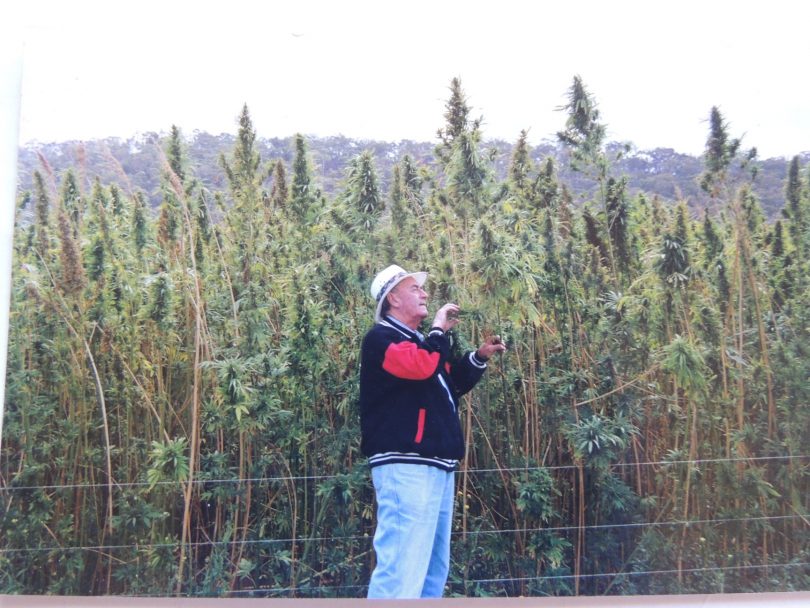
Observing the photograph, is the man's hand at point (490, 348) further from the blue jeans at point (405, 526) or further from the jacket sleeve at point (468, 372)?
the blue jeans at point (405, 526)

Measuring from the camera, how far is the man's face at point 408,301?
3822 mm

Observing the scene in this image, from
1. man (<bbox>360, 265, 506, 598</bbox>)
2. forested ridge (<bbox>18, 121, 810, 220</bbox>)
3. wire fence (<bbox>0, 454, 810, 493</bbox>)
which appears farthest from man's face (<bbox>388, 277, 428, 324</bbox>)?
wire fence (<bbox>0, 454, 810, 493</bbox>)

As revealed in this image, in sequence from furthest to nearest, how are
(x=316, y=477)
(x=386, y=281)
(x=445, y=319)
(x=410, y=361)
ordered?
(x=316, y=477), (x=386, y=281), (x=445, y=319), (x=410, y=361)

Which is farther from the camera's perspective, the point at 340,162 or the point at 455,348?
the point at 340,162

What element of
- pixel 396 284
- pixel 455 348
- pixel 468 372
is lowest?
pixel 468 372

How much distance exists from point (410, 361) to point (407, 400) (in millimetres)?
210

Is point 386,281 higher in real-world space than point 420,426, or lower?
higher

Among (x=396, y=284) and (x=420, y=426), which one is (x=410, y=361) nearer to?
(x=420, y=426)

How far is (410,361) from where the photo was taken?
358cm

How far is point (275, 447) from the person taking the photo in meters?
4.02

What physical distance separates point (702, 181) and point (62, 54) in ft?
11.1

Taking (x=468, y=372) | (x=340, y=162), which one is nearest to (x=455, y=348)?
(x=468, y=372)

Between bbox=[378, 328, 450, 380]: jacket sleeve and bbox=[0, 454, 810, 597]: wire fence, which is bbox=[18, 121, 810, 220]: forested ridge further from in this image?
bbox=[0, 454, 810, 597]: wire fence

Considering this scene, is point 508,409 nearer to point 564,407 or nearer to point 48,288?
point 564,407
